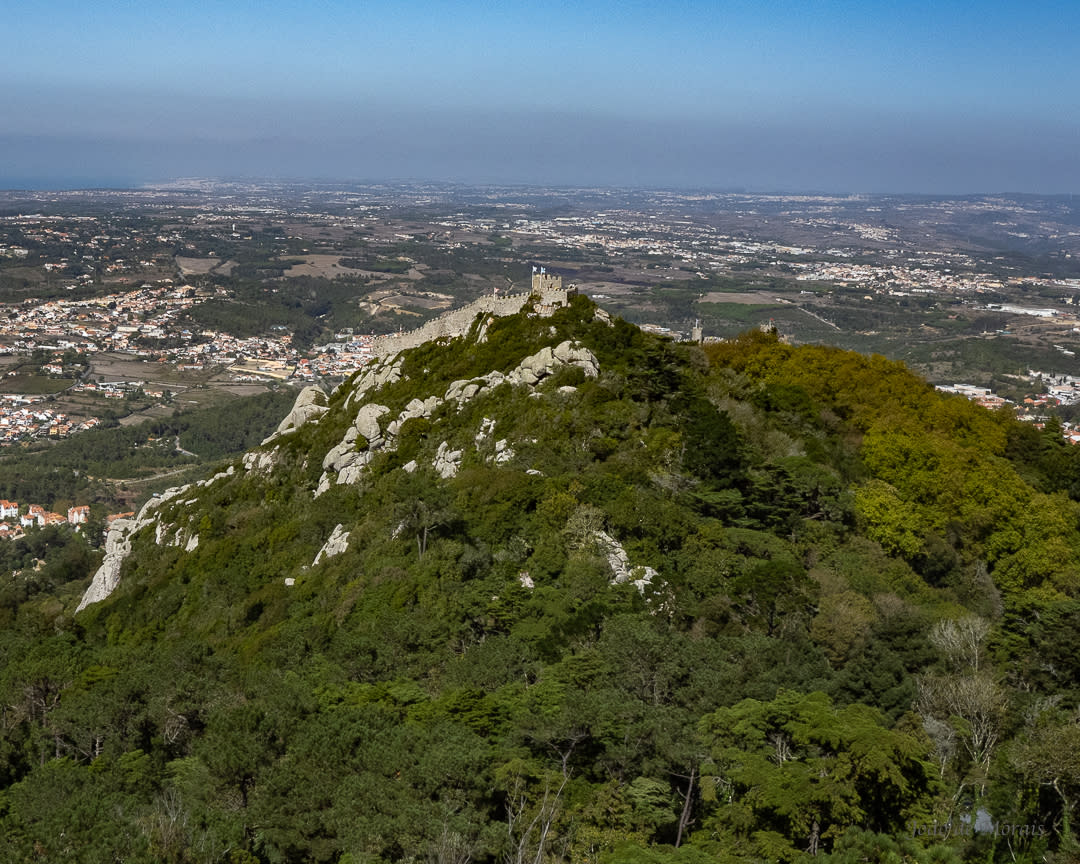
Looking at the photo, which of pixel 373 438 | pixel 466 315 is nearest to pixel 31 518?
pixel 466 315

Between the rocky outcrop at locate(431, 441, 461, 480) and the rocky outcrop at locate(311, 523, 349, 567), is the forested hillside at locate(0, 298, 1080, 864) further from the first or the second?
the rocky outcrop at locate(311, 523, 349, 567)

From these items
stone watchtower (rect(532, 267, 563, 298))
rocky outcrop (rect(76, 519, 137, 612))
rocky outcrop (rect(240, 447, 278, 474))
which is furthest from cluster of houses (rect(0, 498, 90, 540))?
stone watchtower (rect(532, 267, 563, 298))

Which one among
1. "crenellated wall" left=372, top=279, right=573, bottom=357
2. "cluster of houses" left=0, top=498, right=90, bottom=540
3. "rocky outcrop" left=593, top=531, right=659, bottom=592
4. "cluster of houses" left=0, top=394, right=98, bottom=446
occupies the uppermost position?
"crenellated wall" left=372, top=279, right=573, bottom=357

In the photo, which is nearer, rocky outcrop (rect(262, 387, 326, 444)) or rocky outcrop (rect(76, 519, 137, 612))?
rocky outcrop (rect(76, 519, 137, 612))

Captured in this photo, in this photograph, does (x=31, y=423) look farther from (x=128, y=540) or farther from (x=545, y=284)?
(x=545, y=284)

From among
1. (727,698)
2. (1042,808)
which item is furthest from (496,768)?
(1042,808)

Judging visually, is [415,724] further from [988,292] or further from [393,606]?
[988,292]

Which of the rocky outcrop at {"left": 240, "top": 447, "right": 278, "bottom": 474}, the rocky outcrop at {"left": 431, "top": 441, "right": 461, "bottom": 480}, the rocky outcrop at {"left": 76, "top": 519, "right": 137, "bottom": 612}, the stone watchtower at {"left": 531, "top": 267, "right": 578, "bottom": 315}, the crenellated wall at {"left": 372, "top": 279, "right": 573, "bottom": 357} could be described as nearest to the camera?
the rocky outcrop at {"left": 431, "top": 441, "right": 461, "bottom": 480}

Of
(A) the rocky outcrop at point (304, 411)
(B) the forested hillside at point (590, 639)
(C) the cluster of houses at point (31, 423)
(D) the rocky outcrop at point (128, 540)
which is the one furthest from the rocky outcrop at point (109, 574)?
(C) the cluster of houses at point (31, 423)
